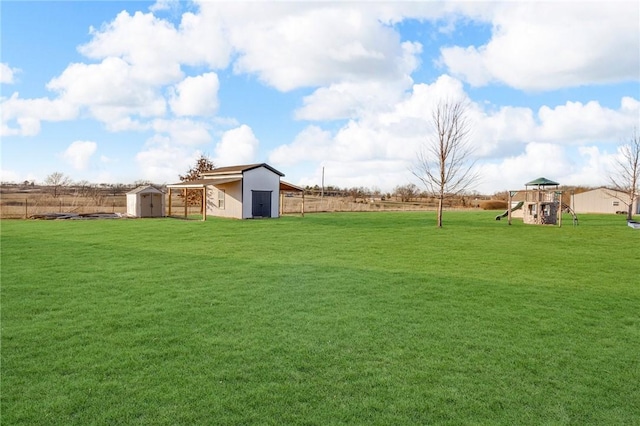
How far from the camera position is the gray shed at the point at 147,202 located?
29125 mm

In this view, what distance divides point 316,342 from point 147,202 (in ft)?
87.9

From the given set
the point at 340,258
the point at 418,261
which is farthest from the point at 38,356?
the point at 418,261

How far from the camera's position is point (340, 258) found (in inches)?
473

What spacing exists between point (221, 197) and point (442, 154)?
588 inches

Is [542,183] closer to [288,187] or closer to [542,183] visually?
[542,183]

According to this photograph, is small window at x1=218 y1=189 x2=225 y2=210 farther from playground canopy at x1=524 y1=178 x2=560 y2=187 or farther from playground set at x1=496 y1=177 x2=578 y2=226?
playground canopy at x1=524 y1=178 x2=560 y2=187

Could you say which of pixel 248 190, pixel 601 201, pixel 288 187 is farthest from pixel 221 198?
pixel 601 201

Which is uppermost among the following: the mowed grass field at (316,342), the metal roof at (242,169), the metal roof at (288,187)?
the metal roof at (242,169)

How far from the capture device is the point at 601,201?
4981cm

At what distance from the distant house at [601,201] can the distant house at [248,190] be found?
38.1 meters

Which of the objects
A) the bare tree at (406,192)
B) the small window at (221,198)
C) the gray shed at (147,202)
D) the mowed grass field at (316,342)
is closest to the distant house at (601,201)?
the bare tree at (406,192)

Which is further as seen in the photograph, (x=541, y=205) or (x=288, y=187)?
(x=288, y=187)

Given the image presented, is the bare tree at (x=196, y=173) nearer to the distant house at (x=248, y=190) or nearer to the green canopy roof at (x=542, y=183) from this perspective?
the distant house at (x=248, y=190)

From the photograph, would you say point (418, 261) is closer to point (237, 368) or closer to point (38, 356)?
point (237, 368)
